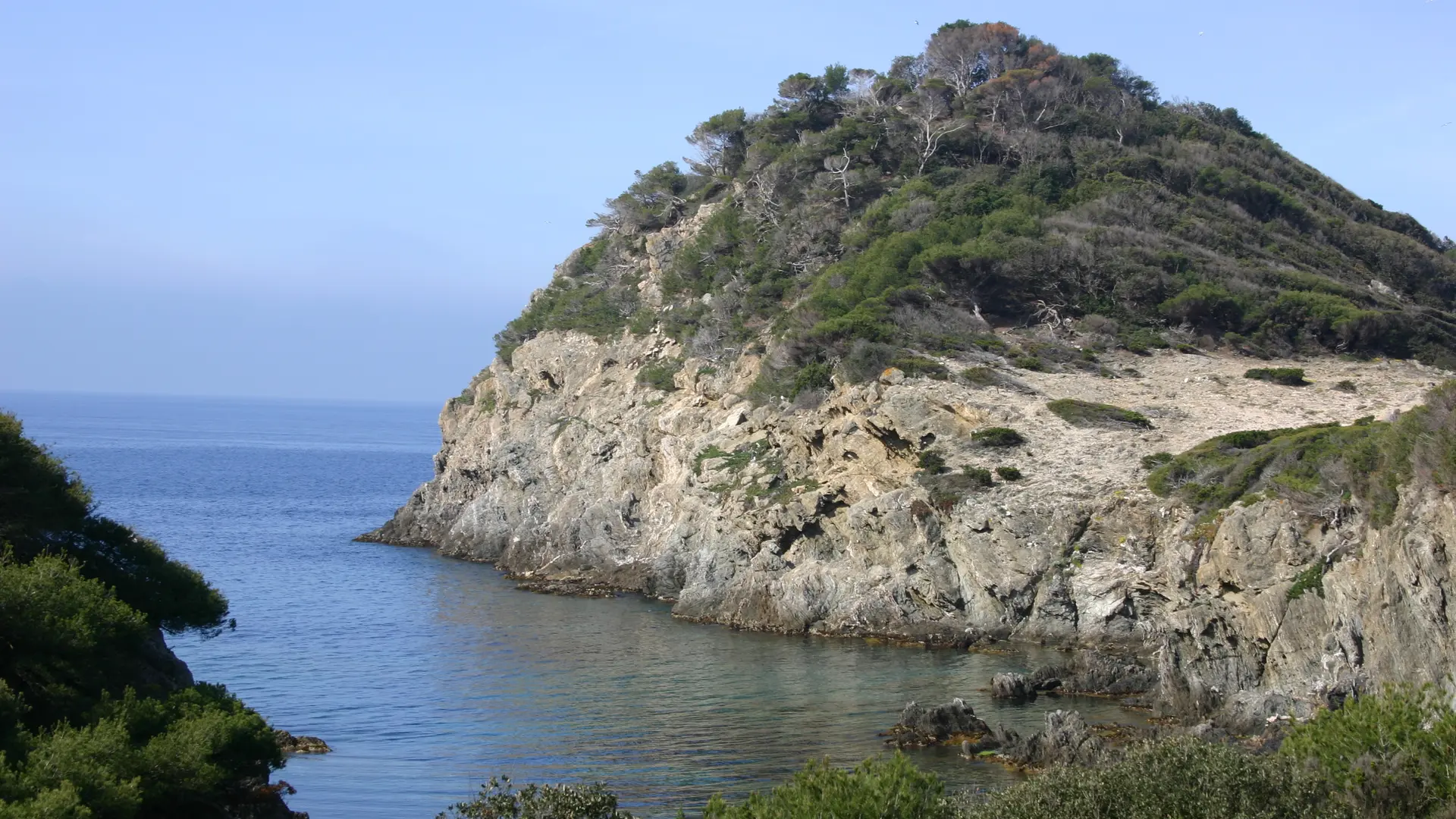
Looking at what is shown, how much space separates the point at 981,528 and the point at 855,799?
1129 inches

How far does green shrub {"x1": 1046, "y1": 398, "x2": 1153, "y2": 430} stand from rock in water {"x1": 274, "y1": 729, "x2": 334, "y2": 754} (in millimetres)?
27694

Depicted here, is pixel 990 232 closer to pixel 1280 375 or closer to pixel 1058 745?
pixel 1280 375

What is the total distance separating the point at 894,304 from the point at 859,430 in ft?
34.2

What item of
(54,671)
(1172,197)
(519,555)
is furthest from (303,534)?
(54,671)

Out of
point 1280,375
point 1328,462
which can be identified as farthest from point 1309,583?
point 1280,375

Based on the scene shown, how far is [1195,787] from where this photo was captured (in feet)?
51.2

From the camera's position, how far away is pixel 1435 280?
7144 cm

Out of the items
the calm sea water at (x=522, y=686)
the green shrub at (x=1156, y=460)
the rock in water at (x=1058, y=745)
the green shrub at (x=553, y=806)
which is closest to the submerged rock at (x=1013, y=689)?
the calm sea water at (x=522, y=686)

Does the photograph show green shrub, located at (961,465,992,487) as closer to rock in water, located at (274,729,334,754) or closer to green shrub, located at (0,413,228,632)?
rock in water, located at (274,729,334,754)

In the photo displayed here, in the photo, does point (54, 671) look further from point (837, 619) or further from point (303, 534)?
point (303, 534)

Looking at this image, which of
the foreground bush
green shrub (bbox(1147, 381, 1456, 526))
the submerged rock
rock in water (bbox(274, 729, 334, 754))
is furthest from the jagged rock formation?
rock in water (bbox(274, 729, 334, 754))

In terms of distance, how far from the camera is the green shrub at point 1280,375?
5134 cm

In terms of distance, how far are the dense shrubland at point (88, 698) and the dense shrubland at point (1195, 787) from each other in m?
5.11

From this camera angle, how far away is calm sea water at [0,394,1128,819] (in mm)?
28125
